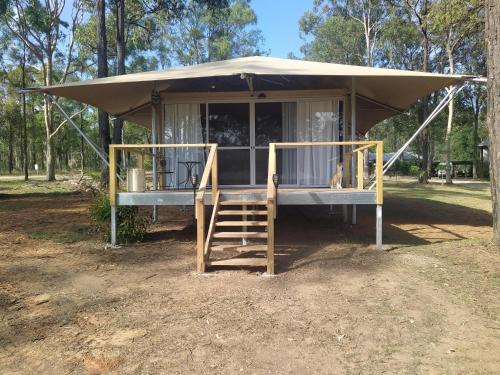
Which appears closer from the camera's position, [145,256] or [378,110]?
[145,256]

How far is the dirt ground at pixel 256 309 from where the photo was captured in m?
3.47

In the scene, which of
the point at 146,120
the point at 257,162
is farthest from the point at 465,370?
the point at 146,120

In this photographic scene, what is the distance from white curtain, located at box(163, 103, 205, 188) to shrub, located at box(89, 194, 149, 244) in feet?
6.45

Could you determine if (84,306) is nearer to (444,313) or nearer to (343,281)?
(343,281)

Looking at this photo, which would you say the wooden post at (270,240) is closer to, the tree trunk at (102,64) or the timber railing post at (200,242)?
the timber railing post at (200,242)

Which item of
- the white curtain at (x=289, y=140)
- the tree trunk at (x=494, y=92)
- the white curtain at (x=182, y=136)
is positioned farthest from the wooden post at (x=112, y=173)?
the tree trunk at (x=494, y=92)

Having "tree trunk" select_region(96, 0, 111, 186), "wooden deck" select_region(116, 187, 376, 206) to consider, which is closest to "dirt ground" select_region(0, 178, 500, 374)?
"wooden deck" select_region(116, 187, 376, 206)

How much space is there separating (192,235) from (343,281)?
13.8 ft

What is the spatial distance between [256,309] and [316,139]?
19.5 feet

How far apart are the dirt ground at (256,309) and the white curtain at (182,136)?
7.17ft

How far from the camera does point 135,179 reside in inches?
306

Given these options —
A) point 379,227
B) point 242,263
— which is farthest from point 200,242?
point 379,227

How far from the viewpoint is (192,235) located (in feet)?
29.6

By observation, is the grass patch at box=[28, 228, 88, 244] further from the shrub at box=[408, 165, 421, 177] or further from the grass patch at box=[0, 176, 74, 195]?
the shrub at box=[408, 165, 421, 177]
